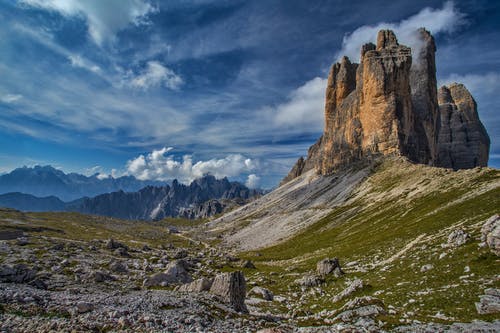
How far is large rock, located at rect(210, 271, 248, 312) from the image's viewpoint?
1182 inches

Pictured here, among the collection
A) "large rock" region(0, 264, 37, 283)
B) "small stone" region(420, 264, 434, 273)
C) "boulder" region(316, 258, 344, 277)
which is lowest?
"boulder" region(316, 258, 344, 277)

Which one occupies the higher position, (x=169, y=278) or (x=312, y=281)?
(x=312, y=281)

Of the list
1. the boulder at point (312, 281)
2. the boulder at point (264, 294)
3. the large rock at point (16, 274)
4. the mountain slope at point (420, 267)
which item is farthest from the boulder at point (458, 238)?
the large rock at point (16, 274)

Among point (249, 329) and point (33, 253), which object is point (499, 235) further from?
point (33, 253)

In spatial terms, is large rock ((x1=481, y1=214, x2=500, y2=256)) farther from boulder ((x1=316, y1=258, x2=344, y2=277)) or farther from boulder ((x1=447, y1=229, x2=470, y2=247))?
boulder ((x1=316, y1=258, x2=344, y2=277))

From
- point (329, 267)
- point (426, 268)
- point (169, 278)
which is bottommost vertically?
point (169, 278)

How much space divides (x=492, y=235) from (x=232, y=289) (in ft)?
94.3

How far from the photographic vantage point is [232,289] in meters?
31.0

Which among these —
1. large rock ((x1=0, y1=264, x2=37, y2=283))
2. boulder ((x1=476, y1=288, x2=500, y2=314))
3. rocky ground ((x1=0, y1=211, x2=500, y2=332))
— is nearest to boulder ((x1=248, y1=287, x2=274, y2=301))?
rocky ground ((x1=0, y1=211, x2=500, y2=332))

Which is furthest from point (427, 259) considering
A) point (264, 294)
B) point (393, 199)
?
point (393, 199)

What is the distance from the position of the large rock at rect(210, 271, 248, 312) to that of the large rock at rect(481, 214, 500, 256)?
2702cm

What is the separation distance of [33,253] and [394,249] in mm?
77325

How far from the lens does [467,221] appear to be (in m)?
46.2

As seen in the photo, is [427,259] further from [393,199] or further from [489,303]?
[393,199]
